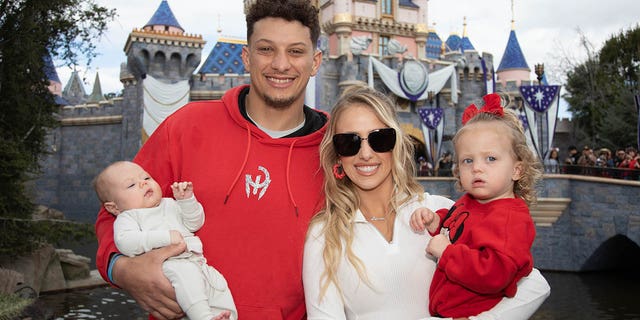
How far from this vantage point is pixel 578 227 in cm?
1329

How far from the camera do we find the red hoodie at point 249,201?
240cm

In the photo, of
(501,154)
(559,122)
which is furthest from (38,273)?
(559,122)

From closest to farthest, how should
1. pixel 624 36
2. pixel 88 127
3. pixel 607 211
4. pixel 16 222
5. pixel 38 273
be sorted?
pixel 16 222 → pixel 38 273 → pixel 607 211 → pixel 88 127 → pixel 624 36

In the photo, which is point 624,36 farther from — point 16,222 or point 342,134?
point 342,134

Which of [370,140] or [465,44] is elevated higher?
[465,44]

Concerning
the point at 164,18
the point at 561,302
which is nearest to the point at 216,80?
the point at 164,18

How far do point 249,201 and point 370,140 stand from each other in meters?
0.59

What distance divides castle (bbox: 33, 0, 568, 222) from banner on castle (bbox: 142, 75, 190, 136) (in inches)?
1.4

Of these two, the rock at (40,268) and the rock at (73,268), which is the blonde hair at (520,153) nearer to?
the rock at (40,268)

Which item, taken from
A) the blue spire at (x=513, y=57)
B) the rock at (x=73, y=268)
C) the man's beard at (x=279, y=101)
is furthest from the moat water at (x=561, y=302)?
the blue spire at (x=513, y=57)

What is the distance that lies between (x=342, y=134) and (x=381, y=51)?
22.7m

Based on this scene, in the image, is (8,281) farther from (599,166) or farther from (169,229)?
(599,166)

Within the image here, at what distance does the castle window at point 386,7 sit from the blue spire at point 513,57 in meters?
6.34

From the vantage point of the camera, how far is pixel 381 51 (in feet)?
80.0
